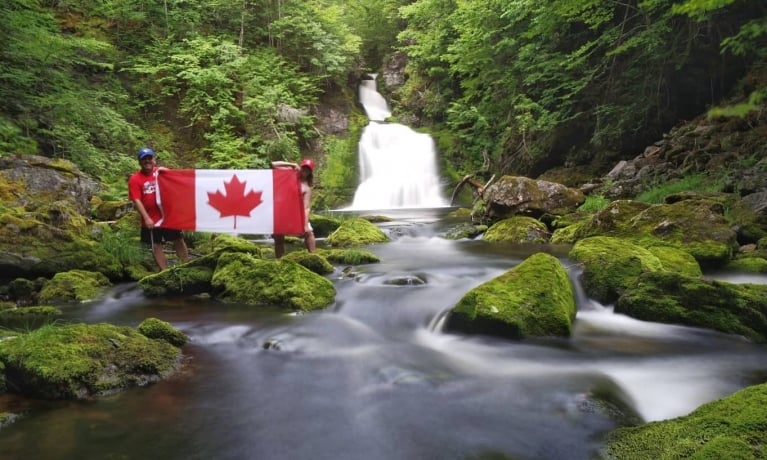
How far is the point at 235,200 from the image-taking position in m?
6.52

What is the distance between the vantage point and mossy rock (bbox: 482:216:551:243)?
9.51m

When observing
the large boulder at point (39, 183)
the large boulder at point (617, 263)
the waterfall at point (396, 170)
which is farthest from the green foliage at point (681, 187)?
the large boulder at point (39, 183)

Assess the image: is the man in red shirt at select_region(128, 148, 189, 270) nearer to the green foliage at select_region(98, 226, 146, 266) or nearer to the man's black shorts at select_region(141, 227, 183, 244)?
the man's black shorts at select_region(141, 227, 183, 244)

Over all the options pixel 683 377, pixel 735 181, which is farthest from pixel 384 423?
pixel 735 181

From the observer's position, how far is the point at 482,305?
15.1ft

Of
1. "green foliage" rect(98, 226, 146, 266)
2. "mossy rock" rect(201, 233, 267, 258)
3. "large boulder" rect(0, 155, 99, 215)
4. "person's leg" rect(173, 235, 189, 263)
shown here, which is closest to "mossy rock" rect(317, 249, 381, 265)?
"mossy rock" rect(201, 233, 267, 258)

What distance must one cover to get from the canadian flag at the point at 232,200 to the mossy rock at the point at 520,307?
113 inches

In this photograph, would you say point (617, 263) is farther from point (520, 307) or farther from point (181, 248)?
point (181, 248)

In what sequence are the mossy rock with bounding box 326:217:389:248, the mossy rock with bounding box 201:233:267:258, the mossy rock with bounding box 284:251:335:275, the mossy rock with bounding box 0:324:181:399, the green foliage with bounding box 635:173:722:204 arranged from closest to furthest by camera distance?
1. the mossy rock with bounding box 0:324:181:399
2. the mossy rock with bounding box 284:251:335:275
3. the mossy rock with bounding box 201:233:267:258
4. the green foliage with bounding box 635:173:722:204
5. the mossy rock with bounding box 326:217:389:248

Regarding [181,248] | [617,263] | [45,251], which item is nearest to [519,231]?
[617,263]

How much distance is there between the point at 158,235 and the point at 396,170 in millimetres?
14380

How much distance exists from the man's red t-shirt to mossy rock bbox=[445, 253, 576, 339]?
4309mm

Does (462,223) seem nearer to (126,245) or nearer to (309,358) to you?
(126,245)

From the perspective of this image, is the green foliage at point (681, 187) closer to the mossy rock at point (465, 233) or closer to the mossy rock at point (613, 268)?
the mossy rock at point (465, 233)
